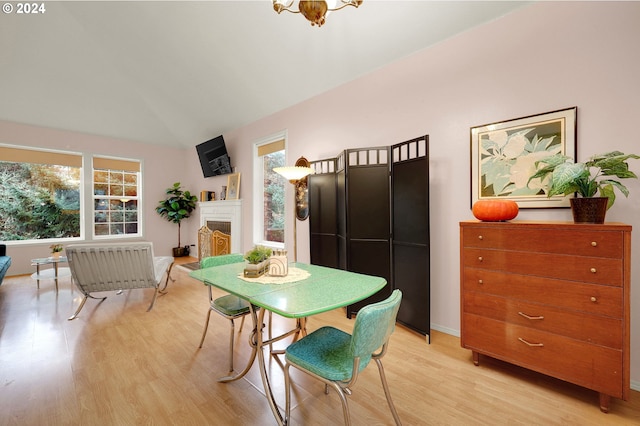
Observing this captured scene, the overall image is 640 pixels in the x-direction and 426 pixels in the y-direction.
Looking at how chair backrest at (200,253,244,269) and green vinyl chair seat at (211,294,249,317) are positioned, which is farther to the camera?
chair backrest at (200,253,244,269)

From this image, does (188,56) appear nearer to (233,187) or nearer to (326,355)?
(233,187)

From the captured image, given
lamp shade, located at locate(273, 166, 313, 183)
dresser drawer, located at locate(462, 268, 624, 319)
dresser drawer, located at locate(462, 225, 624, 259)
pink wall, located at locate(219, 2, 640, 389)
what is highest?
pink wall, located at locate(219, 2, 640, 389)

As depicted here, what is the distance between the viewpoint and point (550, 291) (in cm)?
178

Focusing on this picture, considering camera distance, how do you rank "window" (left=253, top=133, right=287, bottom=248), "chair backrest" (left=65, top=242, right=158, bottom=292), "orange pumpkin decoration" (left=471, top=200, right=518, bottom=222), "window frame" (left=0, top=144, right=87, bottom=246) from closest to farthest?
1. "orange pumpkin decoration" (left=471, top=200, right=518, bottom=222)
2. "chair backrest" (left=65, top=242, right=158, bottom=292)
3. "window" (left=253, top=133, right=287, bottom=248)
4. "window frame" (left=0, top=144, right=87, bottom=246)

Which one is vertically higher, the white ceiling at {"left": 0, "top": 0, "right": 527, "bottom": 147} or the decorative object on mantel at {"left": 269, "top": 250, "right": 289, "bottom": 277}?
the white ceiling at {"left": 0, "top": 0, "right": 527, "bottom": 147}

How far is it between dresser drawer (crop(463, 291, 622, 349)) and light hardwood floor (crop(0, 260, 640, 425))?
17.3 inches

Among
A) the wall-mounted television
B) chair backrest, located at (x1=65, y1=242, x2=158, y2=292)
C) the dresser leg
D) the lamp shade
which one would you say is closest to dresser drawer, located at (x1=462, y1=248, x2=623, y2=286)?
the dresser leg

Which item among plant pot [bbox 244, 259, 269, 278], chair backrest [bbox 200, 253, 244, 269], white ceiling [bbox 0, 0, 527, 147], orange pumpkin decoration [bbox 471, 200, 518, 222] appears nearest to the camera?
plant pot [bbox 244, 259, 269, 278]

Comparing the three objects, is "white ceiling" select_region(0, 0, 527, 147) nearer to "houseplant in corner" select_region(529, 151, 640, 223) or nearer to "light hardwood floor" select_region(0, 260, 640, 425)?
"houseplant in corner" select_region(529, 151, 640, 223)

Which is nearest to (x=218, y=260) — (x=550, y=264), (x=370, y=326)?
(x=370, y=326)

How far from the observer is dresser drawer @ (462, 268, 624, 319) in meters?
1.59

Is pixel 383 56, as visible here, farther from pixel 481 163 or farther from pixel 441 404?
pixel 441 404

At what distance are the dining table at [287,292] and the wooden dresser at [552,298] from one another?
36.5 inches

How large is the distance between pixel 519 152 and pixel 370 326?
6.84ft
